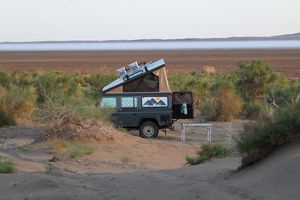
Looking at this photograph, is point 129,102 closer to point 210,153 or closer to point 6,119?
point 6,119

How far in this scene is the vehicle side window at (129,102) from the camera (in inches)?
888

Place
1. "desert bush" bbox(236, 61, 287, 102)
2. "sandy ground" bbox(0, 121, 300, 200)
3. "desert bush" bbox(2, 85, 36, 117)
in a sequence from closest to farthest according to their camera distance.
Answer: "sandy ground" bbox(0, 121, 300, 200) → "desert bush" bbox(2, 85, 36, 117) → "desert bush" bbox(236, 61, 287, 102)

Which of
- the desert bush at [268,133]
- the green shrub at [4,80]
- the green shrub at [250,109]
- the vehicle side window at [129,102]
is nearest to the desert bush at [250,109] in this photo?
the green shrub at [250,109]

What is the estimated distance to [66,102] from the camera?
21766 millimetres

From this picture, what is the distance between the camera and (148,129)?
2300cm

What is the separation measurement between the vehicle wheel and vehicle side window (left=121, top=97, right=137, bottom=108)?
76cm

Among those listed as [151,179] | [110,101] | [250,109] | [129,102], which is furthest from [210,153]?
[250,109]

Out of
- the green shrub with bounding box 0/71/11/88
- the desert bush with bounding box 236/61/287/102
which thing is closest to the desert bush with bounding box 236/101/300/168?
the desert bush with bounding box 236/61/287/102

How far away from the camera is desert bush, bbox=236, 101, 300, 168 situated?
440 inches

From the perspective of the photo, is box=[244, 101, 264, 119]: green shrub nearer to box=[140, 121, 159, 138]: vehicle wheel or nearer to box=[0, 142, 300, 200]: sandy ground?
box=[140, 121, 159, 138]: vehicle wheel

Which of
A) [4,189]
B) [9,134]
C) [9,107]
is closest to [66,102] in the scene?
[9,134]

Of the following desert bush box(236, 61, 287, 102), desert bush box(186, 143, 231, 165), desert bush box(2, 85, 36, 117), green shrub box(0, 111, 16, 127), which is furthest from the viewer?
desert bush box(236, 61, 287, 102)

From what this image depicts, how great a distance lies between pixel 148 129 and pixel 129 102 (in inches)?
45.5

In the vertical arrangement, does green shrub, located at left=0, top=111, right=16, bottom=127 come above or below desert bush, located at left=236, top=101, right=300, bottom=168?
below
